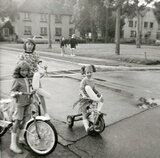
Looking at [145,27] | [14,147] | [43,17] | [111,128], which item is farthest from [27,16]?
[14,147]

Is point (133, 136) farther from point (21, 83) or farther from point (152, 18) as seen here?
point (152, 18)

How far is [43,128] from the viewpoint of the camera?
3621 mm

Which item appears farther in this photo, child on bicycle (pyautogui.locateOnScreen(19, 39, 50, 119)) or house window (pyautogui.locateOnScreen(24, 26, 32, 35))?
house window (pyautogui.locateOnScreen(24, 26, 32, 35))

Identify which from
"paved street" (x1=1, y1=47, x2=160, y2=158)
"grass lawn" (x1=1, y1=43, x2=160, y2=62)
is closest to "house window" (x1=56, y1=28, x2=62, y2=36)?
"grass lawn" (x1=1, y1=43, x2=160, y2=62)

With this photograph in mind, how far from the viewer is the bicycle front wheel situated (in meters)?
3.54

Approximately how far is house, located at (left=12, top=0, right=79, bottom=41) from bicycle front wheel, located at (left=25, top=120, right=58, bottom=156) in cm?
4591

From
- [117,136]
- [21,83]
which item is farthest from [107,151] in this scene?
[21,83]

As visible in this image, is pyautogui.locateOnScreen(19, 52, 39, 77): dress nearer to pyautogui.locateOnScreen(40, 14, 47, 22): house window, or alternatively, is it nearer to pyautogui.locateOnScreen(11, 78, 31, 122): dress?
pyautogui.locateOnScreen(11, 78, 31, 122): dress

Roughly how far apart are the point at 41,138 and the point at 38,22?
53750mm

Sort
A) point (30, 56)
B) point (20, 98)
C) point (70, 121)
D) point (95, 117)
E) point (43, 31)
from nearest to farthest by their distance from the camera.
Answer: point (20, 98) → point (95, 117) → point (30, 56) → point (70, 121) → point (43, 31)

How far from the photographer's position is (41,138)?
11.9ft

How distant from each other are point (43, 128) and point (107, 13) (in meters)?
53.6

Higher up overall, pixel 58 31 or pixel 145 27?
pixel 145 27

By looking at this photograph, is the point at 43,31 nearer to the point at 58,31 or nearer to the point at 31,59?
the point at 58,31
